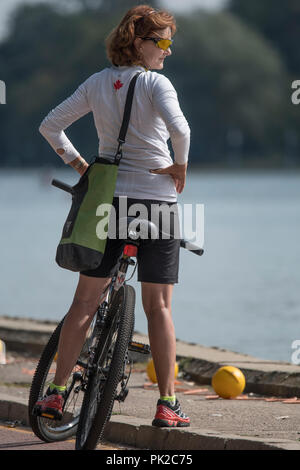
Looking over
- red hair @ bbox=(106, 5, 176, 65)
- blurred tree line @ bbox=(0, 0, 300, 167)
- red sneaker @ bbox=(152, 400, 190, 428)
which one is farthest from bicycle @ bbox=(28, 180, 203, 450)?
blurred tree line @ bbox=(0, 0, 300, 167)

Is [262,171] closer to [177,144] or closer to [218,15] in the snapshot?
[218,15]

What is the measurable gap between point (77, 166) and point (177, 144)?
2.02 feet

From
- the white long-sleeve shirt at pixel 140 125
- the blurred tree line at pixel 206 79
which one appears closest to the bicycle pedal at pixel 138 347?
the white long-sleeve shirt at pixel 140 125

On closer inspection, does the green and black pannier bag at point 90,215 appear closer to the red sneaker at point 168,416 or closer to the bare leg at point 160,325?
the bare leg at point 160,325

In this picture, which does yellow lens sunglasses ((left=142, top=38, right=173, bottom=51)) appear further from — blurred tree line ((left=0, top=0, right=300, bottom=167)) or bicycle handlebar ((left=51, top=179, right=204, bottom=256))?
blurred tree line ((left=0, top=0, right=300, bottom=167))

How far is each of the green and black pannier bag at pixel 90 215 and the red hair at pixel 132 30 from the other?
154 mm

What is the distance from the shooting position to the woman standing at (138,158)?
16.7ft

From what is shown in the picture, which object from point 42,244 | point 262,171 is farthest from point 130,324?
point 262,171

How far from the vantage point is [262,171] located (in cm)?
11025

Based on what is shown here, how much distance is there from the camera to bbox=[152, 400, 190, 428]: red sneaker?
531 cm

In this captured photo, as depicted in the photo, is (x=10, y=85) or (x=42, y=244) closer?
(x=42, y=244)

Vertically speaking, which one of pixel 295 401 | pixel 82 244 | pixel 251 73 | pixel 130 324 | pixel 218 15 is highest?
pixel 218 15

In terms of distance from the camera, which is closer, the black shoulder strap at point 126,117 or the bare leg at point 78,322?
the black shoulder strap at point 126,117

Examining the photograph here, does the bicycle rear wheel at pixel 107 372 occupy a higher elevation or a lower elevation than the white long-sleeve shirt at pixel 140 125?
lower
